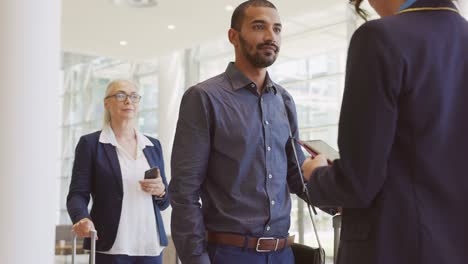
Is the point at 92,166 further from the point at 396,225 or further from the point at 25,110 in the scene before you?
the point at 396,225

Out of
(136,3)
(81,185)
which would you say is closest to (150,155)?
(81,185)

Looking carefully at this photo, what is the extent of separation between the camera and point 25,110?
156 inches

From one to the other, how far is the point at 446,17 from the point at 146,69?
1752 centimetres

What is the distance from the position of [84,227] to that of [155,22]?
948 cm

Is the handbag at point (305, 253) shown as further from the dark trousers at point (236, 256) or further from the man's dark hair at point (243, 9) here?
the man's dark hair at point (243, 9)

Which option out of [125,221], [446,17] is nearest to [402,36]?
[446,17]

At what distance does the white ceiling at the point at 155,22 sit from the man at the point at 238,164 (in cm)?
857

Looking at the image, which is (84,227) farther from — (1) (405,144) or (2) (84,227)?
(1) (405,144)

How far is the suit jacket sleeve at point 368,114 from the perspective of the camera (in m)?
1.57

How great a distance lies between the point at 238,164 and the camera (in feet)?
8.46

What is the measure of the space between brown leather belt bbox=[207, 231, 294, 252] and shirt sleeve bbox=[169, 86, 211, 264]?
0.06 m

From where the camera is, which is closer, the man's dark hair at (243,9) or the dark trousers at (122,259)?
the man's dark hair at (243,9)

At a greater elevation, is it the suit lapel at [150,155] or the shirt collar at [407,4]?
the shirt collar at [407,4]

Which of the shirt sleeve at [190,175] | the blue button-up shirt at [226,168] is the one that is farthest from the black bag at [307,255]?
the shirt sleeve at [190,175]
